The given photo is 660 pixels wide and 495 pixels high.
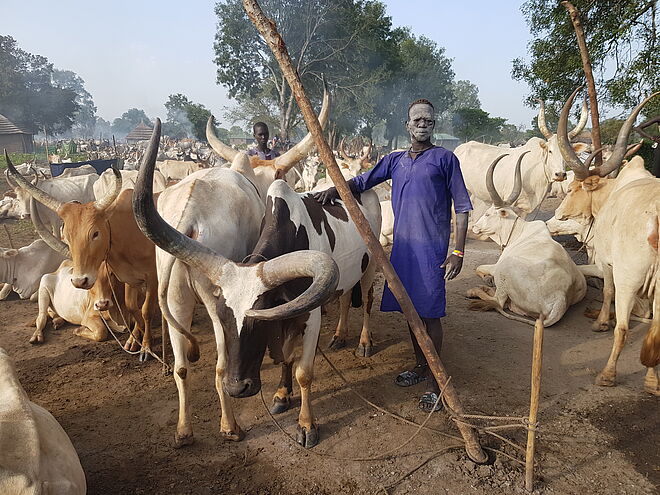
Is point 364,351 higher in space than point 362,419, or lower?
higher

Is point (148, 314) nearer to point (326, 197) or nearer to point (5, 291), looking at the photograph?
point (326, 197)

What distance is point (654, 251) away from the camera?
362 cm

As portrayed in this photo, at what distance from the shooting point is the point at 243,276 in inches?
97.8

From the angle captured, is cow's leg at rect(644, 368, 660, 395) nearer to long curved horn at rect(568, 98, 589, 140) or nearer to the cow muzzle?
the cow muzzle

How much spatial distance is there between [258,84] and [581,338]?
29.0 m

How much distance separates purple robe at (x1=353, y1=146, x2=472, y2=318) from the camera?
3455 millimetres

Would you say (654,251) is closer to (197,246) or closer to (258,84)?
(197,246)

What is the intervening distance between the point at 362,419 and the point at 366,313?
4.69 feet

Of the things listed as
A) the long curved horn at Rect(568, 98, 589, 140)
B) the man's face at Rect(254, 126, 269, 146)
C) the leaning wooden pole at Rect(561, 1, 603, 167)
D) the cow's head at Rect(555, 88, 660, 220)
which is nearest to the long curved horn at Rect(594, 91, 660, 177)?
the cow's head at Rect(555, 88, 660, 220)

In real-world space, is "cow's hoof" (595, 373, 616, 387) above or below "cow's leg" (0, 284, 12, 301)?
above

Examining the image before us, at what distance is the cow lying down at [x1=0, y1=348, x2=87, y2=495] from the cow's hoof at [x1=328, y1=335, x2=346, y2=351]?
2.89 metres

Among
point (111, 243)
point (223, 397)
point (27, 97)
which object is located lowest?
point (223, 397)

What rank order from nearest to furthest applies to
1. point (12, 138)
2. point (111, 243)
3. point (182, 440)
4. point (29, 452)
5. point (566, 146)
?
point (29, 452) → point (182, 440) → point (111, 243) → point (566, 146) → point (12, 138)

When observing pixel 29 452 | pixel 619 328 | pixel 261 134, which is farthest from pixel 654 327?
pixel 261 134
